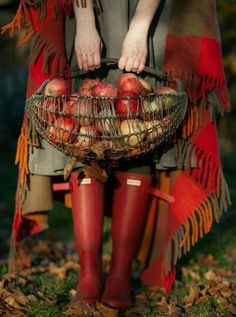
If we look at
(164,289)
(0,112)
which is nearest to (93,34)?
(164,289)

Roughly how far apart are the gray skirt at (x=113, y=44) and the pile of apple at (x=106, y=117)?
31 centimetres

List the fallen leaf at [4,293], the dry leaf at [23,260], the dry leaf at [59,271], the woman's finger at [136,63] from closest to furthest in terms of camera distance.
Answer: the woman's finger at [136,63] < the fallen leaf at [4,293] < the dry leaf at [59,271] < the dry leaf at [23,260]

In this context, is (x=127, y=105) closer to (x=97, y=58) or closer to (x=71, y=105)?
(x=71, y=105)

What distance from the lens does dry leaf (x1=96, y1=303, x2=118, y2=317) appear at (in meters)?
2.70

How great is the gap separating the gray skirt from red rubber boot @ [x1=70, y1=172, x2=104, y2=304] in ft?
0.31

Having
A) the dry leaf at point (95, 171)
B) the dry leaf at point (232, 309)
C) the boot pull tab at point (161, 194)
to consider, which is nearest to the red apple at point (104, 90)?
the dry leaf at point (95, 171)

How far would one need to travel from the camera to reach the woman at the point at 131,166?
280cm

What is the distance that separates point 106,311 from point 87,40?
39.3 inches

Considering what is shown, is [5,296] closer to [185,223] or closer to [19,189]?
[19,189]

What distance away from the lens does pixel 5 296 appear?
2768 millimetres

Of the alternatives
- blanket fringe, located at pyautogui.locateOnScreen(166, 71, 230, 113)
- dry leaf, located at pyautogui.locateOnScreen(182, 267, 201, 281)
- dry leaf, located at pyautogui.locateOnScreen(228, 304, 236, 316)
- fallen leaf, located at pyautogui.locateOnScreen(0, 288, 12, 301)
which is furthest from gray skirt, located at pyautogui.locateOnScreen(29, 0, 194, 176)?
dry leaf, located at pyautogui.locateOnScreen(182, 267, 201, 281)

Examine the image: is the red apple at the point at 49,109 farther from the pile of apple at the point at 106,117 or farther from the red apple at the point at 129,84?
the red apple at the point at 129,84

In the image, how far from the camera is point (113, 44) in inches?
111

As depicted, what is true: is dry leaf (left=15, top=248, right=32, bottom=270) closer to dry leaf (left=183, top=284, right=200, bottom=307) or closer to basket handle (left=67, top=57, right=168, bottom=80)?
dry leaf (left=183, top=284, right=200, bottom=307)
